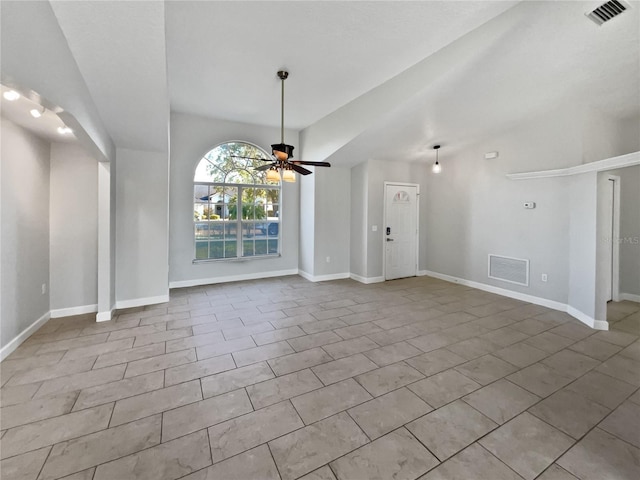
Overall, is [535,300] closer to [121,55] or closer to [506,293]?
[506,293]

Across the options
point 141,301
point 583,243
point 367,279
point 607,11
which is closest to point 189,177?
point 141,301

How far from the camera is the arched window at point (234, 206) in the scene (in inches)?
219

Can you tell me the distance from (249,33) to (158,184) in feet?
8.71

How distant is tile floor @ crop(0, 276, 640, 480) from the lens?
1.63m

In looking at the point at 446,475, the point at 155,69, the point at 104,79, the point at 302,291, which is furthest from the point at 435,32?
the point at 302,291

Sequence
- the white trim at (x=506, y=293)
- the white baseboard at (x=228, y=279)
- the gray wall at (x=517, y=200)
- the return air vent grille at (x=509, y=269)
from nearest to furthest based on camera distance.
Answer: the gray wall at (x=517, y=200)
the white trim at (x=506, y=293)
the return air vent grille at (x=509, y=269)
the white baseboard at (x=228, y=279)

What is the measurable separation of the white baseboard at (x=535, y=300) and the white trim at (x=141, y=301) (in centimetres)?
561

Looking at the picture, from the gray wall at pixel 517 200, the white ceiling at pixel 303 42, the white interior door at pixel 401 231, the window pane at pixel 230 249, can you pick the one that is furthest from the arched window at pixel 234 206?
the gray wall at pixel 517 200

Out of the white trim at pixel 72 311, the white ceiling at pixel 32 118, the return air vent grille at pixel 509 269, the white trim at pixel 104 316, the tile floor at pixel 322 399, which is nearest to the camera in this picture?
the tile floor at pixel 322 399

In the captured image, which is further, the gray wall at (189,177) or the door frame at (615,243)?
the gray wall at (189,177)

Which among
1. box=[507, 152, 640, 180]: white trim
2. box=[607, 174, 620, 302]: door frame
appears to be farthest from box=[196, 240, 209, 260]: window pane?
box=[607, 174, 620, 302]: door frame

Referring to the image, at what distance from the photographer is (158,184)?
4.35 metres

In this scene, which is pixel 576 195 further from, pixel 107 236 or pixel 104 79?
pixel 107 236

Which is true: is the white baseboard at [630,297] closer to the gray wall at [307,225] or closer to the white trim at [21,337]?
the gray wall at [307,225]
